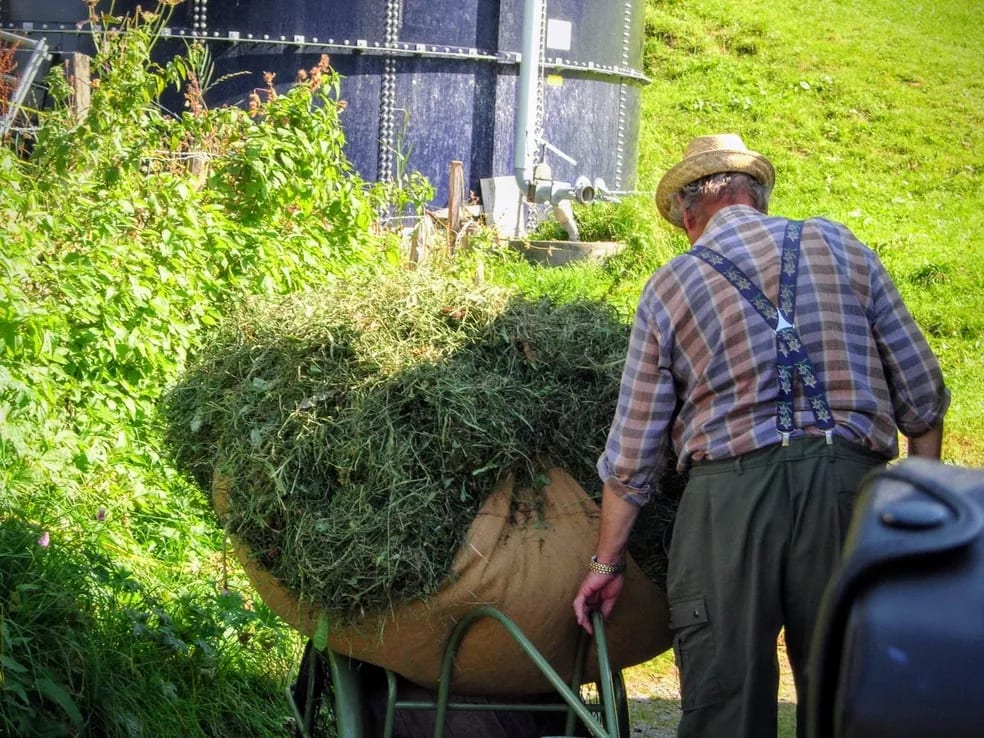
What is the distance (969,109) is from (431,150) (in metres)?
9.75

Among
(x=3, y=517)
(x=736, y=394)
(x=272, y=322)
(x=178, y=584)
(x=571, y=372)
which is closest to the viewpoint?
(x=736, y=394)

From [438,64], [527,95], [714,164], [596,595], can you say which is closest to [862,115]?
[527,95]

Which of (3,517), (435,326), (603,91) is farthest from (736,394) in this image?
(603,91)

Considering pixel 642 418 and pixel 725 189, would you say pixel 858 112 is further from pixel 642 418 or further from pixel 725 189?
pixel 642 418

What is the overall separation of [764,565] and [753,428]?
305mm

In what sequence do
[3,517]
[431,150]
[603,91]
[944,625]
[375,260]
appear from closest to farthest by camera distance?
[944,625] < [3,517] < [375,260] < [431,150] < [603,91]

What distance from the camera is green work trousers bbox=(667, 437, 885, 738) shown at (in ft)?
9.06

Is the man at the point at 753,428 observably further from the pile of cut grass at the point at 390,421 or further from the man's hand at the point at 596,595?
the pile of cut grass at the point at 390,421

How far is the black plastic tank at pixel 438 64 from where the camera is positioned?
424 inches

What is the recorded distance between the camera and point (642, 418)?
2922 mm

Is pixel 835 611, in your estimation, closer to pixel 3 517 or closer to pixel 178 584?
pixel 3 517

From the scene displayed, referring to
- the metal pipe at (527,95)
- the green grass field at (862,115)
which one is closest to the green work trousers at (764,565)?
the green grass field at (862,115)

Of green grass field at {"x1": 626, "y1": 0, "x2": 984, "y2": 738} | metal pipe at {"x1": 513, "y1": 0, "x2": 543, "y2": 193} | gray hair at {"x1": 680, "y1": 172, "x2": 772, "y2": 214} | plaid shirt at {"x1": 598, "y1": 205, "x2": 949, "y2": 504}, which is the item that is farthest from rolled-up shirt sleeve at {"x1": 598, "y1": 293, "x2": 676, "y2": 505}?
metal pipe at {"x1": 513, "y1": 0, "x2": 543, "y2": 193}

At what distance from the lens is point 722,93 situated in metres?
18.8
